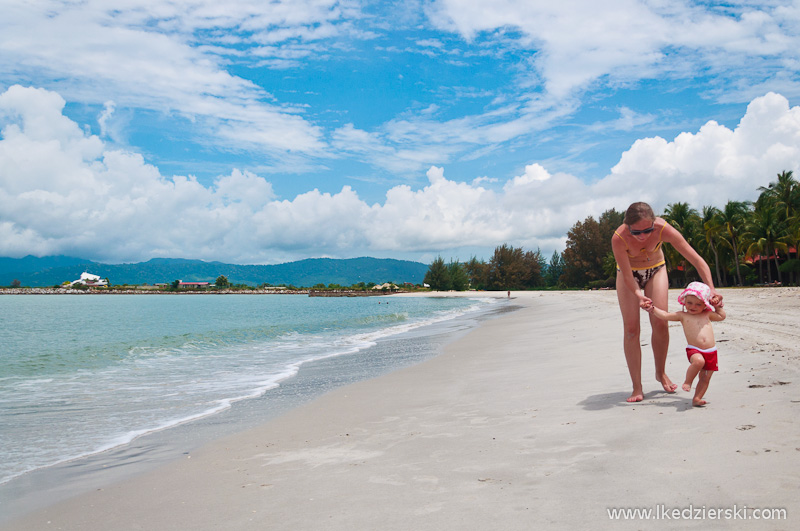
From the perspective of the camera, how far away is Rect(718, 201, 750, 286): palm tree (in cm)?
5218

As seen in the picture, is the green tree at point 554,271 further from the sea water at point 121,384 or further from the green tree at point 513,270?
the sea water at point 121,384

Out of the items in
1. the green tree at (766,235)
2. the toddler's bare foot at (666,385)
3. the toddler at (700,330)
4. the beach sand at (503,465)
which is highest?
the green tree at (766,235)

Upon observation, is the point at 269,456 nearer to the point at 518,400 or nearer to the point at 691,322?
the point at 518,400

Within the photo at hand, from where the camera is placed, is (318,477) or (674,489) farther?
(318,477)

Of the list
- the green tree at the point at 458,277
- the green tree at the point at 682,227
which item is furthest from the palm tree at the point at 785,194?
the green tree at the point at 458,277

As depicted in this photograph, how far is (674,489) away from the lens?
293cm

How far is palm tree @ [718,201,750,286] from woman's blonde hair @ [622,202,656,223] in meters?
56.2

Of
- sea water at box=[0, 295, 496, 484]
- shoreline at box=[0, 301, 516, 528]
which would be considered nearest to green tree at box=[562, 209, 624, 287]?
sea water at box=[0, 295, 496, 484]

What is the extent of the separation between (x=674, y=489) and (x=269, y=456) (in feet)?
11.2

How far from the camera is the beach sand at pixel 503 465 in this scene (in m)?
2.89

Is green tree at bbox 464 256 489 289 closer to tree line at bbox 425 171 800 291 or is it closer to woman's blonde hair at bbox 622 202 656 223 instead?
tree line at bbox 425 171 800 291

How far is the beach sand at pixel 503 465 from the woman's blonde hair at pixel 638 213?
1.73 m

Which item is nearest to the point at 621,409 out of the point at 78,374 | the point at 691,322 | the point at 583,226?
the point at 691,322

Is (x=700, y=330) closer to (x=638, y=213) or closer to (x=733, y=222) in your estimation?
(x=638, y=213)
